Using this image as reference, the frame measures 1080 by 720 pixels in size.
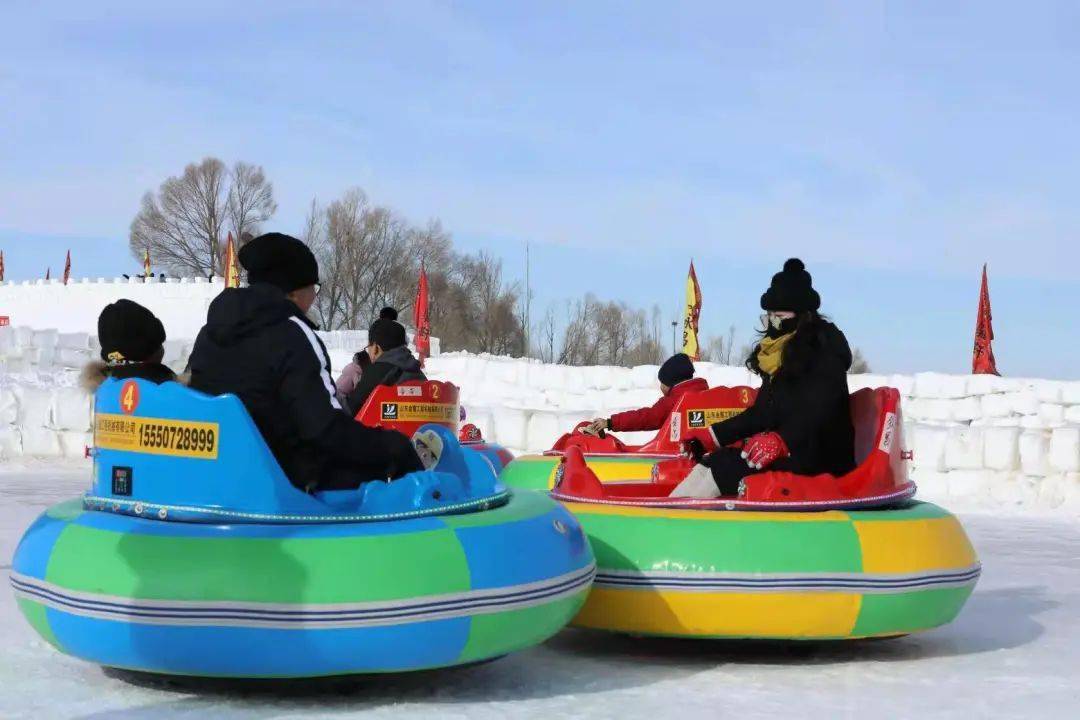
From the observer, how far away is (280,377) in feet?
14.7

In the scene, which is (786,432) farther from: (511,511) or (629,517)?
(511,511)

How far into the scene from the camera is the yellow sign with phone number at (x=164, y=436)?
4.43 m

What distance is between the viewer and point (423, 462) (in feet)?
16.7

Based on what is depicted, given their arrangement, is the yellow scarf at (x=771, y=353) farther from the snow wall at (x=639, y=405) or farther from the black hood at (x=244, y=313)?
the snow wall at (x=639, y=405)

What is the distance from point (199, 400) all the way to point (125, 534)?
1.63 feet

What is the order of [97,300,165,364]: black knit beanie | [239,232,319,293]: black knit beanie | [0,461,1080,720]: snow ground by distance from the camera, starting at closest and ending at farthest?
[0,461,1080,720]: snow ground → [239,232,319,293]: black knit beanie → [97,300,165,364]: black knit beanie

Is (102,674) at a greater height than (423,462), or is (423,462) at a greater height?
(423,462)

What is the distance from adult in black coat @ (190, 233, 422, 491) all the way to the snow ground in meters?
0.78

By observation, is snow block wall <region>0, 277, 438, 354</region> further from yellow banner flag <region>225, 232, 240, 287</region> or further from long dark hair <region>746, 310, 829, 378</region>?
long dark hair <region>746, 310, 829, 378</region>

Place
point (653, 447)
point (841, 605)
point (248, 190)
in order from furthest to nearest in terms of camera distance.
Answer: point (248, 190), point (653, 447), point (841, 605)

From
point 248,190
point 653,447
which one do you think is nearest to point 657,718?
point 653,447

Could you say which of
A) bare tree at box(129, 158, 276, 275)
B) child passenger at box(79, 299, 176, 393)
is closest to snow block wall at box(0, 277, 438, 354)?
bare tree at box(129, 158, 276, 275)

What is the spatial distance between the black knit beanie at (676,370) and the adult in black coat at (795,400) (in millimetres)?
3837

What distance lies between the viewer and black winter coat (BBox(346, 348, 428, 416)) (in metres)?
9.26
